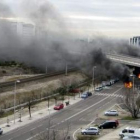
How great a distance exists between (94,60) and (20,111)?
2609 cm

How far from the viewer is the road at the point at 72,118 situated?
2019cm

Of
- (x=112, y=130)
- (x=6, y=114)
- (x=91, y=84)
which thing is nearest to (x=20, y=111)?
(x=6, y=114)

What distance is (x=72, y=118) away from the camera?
24516 millimetres

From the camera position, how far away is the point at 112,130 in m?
20.8

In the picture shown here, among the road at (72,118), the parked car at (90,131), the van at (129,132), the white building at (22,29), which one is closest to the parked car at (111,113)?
the road at (72,118)

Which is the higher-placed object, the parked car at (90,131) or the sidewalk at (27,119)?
the parked car at (90,131)

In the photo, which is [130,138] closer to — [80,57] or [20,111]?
[20,111]

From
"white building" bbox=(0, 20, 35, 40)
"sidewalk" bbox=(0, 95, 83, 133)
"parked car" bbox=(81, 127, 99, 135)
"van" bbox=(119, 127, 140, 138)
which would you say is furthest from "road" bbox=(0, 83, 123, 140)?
"white building" bbox=(0, 20, 35, 40)

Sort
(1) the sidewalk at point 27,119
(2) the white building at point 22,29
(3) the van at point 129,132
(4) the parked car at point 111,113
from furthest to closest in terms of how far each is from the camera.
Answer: (2) the white building at point 22,29, (4) the parked car at point 111,113, (1) the sidewalk at point 27,119, (3) the van at point 129,132

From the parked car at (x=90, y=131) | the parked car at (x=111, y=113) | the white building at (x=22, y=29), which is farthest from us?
the white building at (x=22, y=29)

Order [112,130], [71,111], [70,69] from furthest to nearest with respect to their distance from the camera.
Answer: [70,69] → [71,111] → [112,130]

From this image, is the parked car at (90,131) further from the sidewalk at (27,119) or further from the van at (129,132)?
the sidewalk at (27,119)

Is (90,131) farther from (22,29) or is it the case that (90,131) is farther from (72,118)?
(22,29)

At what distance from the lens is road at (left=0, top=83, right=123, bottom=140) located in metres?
20.2
